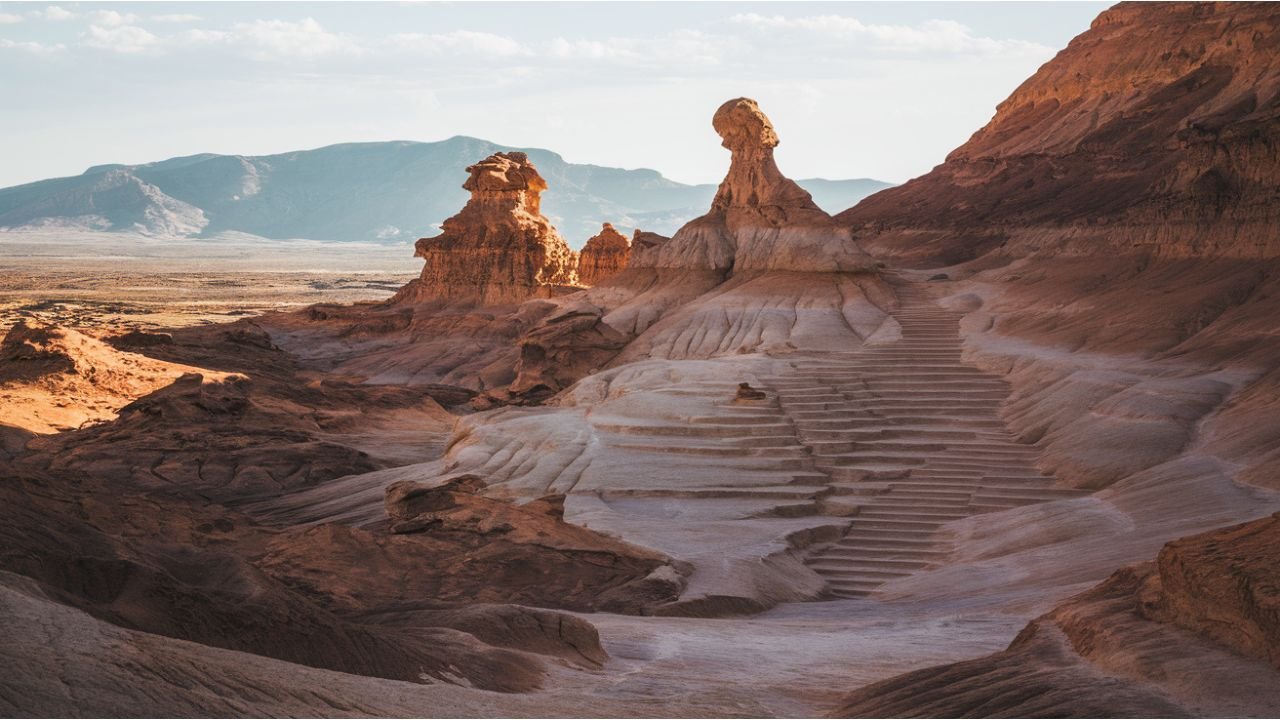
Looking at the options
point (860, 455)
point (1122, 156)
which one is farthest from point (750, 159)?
point (1122, 156)

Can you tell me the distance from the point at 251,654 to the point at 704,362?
2658cm

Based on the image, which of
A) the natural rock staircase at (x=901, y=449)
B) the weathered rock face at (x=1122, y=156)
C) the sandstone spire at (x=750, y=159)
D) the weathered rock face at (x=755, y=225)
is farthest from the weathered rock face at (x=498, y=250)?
the natural rock staircase at (x=901, y=449)

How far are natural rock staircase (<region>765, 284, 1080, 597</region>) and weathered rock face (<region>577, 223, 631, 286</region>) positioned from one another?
122 ft

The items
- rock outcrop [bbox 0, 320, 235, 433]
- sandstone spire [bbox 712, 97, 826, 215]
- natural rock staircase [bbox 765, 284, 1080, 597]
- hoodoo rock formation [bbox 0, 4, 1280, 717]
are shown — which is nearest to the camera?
hoodoo rock formation [bbox 0, 4, 1280, 717]

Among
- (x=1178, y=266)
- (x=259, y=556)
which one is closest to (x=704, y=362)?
(x=1178, y=266)

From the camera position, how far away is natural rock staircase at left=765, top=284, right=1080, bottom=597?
2319 centimetres

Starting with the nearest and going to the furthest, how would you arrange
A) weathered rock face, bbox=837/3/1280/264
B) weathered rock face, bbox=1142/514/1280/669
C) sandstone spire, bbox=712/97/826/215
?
weathered rock face, bbox=1142/514/1280/669 → weathered rock face, bbox=837/3/1280/264 → sandstone spire, bbox=712/97/826/215

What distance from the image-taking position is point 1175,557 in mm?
11023

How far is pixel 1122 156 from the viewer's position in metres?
71.2

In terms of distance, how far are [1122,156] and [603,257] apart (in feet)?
91.6

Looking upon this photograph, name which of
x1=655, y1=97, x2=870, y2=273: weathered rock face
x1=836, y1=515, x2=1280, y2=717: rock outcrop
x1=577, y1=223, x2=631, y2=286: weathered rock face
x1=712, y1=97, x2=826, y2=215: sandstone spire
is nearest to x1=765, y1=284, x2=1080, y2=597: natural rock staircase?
x1=836, y1=515, x2=1280, y2=717: rock outcrop

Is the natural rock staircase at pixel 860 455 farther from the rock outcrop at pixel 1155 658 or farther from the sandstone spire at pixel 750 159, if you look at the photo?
the sandstone spire at pixel 750 159

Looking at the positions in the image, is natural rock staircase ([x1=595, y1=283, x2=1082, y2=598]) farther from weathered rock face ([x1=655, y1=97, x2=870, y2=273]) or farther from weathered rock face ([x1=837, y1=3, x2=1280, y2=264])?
weathered rock face ([x1=655, y1=97, x2=870, y2=273])

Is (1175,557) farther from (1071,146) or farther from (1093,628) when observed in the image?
(1071,146)
